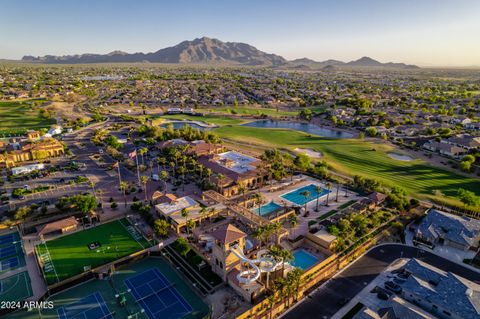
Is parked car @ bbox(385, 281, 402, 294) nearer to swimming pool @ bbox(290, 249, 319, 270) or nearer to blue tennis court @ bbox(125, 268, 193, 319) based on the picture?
swimming pool @ bbox(290, 249, 319, 270)

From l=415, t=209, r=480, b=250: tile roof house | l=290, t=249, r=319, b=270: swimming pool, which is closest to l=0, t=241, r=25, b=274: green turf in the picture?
l=290, t=249, r=319, b=270: swimming pool

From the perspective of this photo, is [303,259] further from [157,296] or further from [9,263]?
[9,263]

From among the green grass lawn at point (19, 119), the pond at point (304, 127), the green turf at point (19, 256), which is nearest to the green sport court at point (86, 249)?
the green turf at point (19, 256)

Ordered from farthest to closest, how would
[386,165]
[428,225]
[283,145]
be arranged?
[283,145] → [386,165] → [428,225]

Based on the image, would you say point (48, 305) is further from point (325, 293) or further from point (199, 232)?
point (325, 293)

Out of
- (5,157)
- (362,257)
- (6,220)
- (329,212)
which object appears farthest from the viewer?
(5,157)

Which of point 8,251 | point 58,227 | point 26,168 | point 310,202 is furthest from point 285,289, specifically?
point 26,168

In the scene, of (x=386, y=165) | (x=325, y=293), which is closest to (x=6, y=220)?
(x=325, y=293)

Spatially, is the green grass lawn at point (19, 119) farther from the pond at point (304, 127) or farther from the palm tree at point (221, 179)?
the palm tree at point (221, 179)
